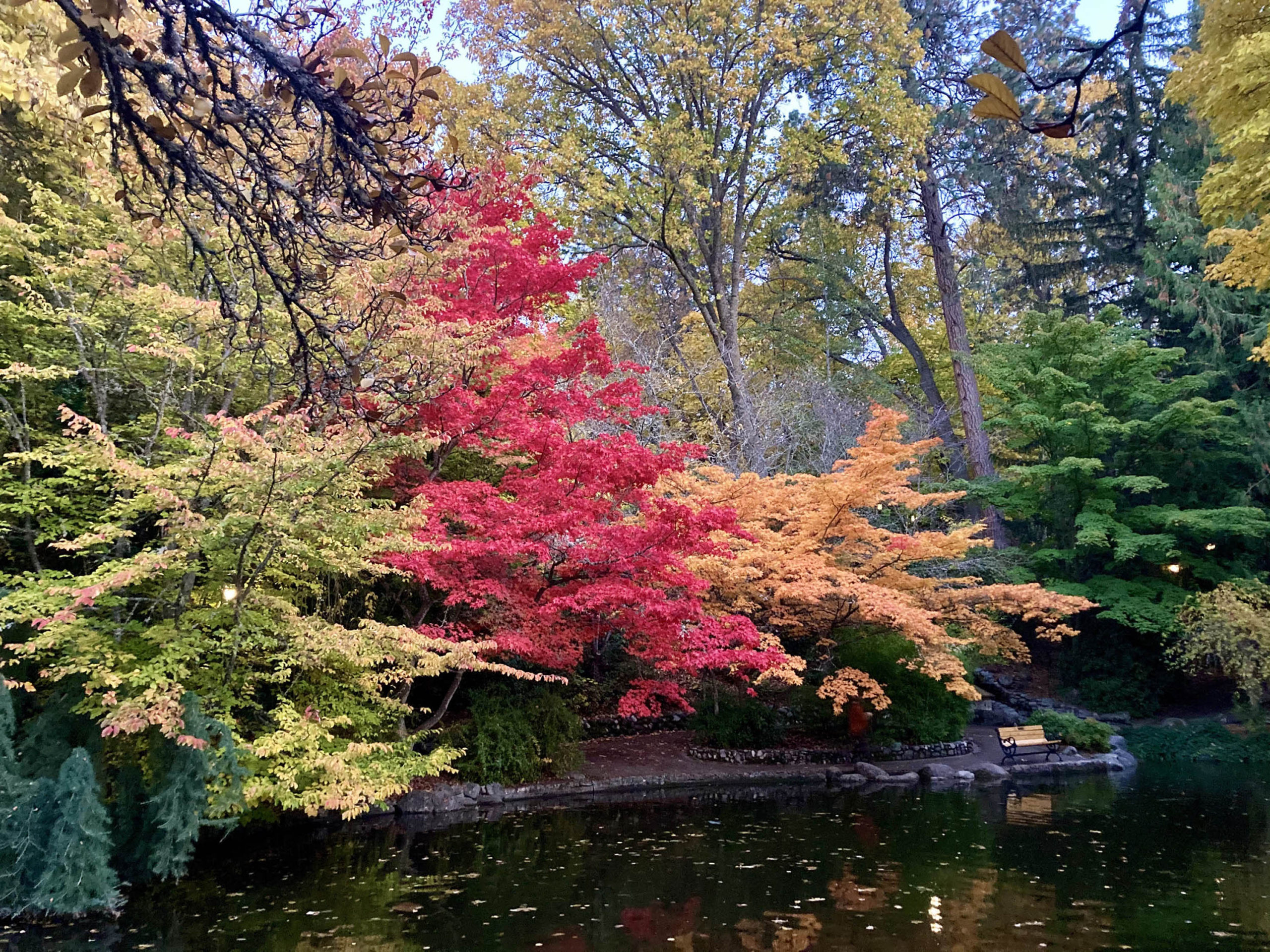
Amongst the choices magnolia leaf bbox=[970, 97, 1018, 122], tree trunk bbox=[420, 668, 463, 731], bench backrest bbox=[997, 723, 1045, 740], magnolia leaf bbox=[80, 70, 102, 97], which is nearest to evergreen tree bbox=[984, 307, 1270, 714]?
bench backrest bbox=[997, 723, 1045, 740]

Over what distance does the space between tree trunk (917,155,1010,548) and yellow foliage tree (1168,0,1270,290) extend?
8753mm

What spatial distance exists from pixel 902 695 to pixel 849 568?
2.19m

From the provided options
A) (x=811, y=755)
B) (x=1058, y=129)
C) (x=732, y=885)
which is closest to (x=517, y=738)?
(x=732, y=885)

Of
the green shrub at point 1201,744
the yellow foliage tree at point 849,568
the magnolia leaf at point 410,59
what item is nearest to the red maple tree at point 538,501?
the yellow foliage tree at point 849,568

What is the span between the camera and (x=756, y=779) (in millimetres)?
10406

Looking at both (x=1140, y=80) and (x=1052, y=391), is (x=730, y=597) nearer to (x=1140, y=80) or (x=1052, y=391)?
(x=1052, y=391)

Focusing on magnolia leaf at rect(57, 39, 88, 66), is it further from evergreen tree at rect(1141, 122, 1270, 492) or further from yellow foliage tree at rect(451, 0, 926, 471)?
evergreen tree at rect(1141, 122, 1270, 492)

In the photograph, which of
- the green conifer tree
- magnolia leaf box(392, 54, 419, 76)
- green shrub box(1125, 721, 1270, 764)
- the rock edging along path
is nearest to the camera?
magnolia leaf box(392, 54, 419, 76)

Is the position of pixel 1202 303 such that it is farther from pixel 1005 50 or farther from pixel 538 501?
pixel 1005 50

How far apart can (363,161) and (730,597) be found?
9.07 m

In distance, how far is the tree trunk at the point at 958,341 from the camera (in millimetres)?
16891

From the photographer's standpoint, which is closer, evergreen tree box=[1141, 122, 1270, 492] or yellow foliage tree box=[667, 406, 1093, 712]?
yellow foliage tree box=[667, 406, 1093, 712]

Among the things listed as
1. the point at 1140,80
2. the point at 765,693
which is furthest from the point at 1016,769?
the point at 1140,80

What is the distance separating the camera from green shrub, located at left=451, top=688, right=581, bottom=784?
9.02 meters
